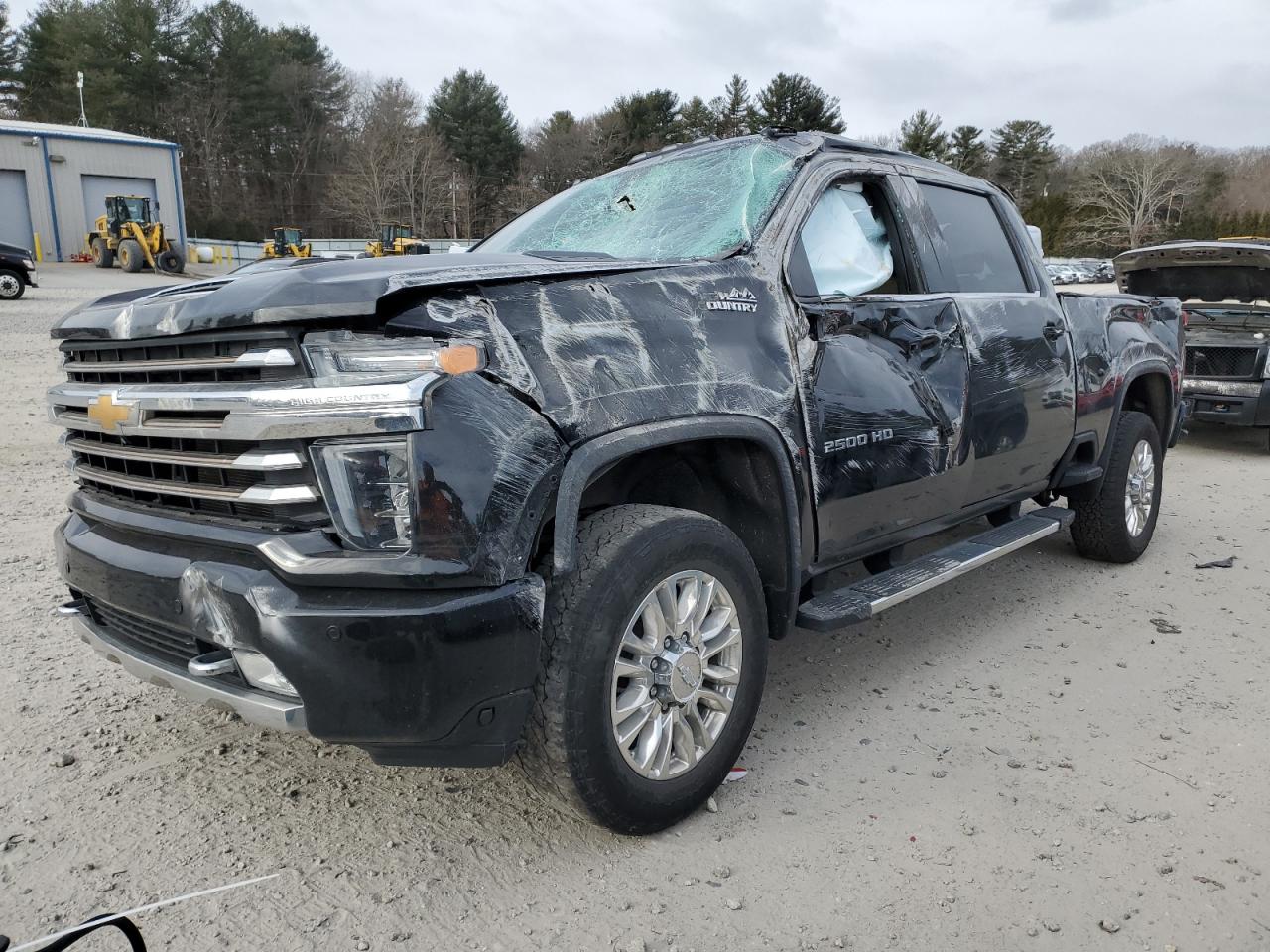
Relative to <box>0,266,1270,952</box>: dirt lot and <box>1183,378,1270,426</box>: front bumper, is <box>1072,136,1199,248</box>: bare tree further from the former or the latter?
<box>0,266,1270,952</box>: dirt lot

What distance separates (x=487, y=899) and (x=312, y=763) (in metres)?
0.94

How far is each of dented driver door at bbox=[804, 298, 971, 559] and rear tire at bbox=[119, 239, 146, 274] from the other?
33.0 meters

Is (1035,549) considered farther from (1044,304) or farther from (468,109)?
(468,109)

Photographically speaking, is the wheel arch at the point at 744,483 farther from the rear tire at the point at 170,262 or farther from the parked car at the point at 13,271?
the rear tire at the point at 170,262

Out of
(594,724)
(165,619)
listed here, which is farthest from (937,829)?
(165,619)

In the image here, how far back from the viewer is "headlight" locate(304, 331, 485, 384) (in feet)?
7.04

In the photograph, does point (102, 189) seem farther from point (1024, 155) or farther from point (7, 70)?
point (1024, 155)

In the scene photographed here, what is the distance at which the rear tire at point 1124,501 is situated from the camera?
4.99 meters

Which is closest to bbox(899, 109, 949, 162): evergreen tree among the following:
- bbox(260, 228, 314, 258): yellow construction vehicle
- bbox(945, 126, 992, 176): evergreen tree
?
bbox(945, 126, 992, 176): evergreen tree

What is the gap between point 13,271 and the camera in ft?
66.1

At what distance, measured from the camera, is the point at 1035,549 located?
563 cm

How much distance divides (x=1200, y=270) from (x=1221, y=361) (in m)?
0.86

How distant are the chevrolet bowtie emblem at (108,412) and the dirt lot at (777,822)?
111 cm

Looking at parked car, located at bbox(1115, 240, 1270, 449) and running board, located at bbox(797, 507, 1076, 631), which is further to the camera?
parked car, located at bbox(1115, 240, 1270, 449)
